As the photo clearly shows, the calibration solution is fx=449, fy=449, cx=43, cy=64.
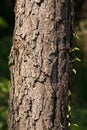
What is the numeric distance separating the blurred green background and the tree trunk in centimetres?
316

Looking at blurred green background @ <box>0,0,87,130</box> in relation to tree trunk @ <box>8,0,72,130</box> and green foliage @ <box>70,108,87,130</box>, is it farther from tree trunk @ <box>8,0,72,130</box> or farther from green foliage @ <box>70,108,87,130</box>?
tree trunk @ <box>8,0,72,130</box>

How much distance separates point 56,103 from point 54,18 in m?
0.48

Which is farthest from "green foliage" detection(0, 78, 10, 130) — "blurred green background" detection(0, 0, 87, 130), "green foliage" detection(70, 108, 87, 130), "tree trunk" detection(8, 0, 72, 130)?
"tree trunk" detection(8, 0, 72, 130)

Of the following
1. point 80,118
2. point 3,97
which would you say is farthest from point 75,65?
point 80,118

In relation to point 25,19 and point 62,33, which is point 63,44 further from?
point 25,19

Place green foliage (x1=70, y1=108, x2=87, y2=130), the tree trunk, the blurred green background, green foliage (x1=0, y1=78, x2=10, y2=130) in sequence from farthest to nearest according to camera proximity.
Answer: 1. the blurred green background
2. green foliage (x1=0, y1=78, x2=10, y2=130)
3. green foliage (x1=70, y1=108, x2=87, y2=130)
4. the tree trunk

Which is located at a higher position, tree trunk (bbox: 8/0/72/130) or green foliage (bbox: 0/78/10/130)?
tree trunk (bbox: 8/0/72/130)

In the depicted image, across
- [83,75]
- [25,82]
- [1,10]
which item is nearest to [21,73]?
[25,82]

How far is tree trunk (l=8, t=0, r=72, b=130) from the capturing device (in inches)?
98.9

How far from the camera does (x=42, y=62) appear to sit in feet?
8.30

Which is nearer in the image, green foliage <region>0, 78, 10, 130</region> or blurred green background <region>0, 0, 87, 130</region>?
green foliage <region>0, 78, 10, 130</region>

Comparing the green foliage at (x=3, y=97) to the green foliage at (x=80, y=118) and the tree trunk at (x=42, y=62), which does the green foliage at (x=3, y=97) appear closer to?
the green foliage at (x=80, y=118)

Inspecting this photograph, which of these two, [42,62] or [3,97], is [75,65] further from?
[42,62]

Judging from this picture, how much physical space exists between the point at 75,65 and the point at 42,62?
6.17m
